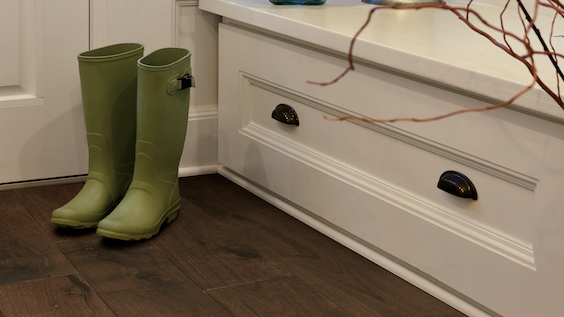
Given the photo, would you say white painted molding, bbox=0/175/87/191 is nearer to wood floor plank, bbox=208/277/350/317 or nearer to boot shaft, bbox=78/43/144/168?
boot shaft, bbox=78/43/144/168

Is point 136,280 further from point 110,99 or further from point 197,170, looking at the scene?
point 197,170

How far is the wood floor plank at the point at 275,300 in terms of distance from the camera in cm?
107

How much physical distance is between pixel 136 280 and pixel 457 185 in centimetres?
60

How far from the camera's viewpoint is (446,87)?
1.04 metres

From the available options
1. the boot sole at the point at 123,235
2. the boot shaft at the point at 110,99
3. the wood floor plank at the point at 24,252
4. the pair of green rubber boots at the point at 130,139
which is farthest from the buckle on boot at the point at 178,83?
the wood floor plank at the point at 24,252

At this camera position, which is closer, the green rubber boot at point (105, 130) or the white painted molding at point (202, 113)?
the green rubber boot at point (105, 130)

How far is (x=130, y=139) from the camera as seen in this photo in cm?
144

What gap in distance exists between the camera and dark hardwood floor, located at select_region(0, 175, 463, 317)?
107 cm

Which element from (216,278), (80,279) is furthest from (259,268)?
(80,279)

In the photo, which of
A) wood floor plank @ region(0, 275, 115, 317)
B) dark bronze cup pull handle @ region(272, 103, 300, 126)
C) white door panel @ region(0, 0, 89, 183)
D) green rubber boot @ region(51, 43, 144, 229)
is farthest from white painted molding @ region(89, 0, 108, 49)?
wood floor plank @ region(0, 275, 115, 317)

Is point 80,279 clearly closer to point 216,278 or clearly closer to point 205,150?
point 216,278

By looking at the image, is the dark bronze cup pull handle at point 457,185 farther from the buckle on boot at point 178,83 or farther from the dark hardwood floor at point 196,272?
the buckle on boot at point 178,83

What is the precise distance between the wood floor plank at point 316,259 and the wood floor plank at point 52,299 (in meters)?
0.37

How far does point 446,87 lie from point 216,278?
0.54m
